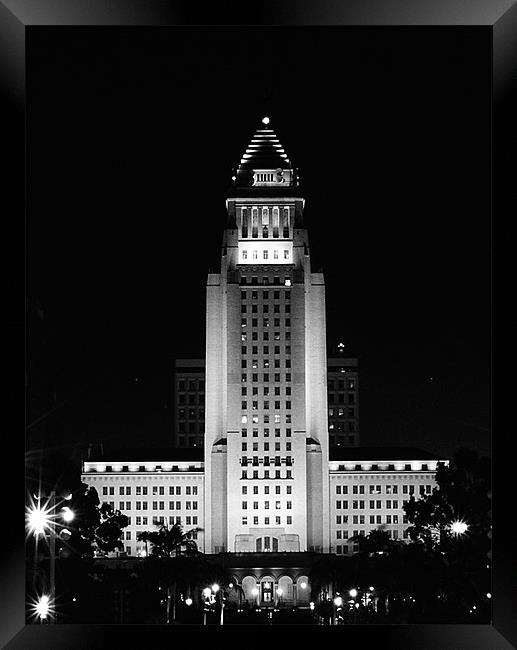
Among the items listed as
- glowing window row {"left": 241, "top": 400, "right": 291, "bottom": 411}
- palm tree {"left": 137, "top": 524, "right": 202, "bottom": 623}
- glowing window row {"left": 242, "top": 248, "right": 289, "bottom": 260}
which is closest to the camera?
palm tree {"left": 137, "top": 524, "right": 202, "bottom": 623}

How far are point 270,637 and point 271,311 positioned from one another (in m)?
57.6

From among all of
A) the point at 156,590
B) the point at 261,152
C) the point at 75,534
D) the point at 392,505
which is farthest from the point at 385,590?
the point at 261,152

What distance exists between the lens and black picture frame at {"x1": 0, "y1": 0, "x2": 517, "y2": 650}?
6652 mm

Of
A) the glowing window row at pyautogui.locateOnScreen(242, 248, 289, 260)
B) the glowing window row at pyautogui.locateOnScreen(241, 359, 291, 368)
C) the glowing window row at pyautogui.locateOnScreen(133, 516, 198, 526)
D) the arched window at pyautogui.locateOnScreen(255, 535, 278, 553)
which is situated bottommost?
the arched window at pyautogui.locateOnScreen(255, 535, 278, 553)

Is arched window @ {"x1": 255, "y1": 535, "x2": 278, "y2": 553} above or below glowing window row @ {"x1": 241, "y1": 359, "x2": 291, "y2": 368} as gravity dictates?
below

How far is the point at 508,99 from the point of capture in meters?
6.86

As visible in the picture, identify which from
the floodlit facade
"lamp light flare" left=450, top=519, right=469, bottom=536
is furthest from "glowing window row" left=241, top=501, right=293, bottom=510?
"lamp light flare" left=450, top=519, right=469, bottom=536

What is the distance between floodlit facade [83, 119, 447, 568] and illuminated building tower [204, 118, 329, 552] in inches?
1.9

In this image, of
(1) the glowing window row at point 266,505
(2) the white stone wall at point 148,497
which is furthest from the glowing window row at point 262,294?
(1) the glowing window row at point 266,505

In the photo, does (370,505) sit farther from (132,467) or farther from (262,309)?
(132,467)

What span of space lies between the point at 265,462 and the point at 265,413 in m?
2.44

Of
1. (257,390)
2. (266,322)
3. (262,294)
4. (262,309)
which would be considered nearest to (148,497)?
(257,390)

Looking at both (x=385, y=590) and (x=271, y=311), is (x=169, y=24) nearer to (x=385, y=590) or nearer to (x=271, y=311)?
(x=385, y=590)

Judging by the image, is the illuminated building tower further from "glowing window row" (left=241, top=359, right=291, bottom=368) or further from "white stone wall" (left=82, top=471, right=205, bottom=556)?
"white stone wall" (left=82, top=471, right=205, bottom=556)
